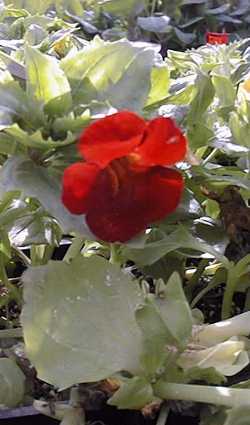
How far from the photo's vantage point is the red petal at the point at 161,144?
552 millimetres

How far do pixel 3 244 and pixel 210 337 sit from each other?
207 mm

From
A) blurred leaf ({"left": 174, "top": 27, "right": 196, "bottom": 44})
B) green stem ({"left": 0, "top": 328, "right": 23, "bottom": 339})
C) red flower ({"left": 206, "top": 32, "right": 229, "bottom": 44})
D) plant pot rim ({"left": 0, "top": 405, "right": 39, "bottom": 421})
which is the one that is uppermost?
green stem ({"left": 0, "top": 328, "right": 23, "bottom": 339})

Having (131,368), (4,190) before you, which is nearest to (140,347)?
(131,368)

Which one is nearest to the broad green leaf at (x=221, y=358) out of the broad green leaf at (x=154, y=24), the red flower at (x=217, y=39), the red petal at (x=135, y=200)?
the red petal at (x=135, y=200)

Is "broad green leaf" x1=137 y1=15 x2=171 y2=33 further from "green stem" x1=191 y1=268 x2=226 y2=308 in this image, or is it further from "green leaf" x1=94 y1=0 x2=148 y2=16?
"green stem" x1=191 y1=268 x2=226 y2=308

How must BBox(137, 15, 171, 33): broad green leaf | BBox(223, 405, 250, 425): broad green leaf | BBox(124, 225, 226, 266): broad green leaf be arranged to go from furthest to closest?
BBox(137, 15, 171, 33): broad green leaf → BBox(124, 225, 226, 266): broad green leaf → BBox(223, 405, 250, 425): broad green leaf

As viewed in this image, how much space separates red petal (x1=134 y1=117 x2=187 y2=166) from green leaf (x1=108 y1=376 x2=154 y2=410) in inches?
6.0

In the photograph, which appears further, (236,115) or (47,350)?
(236,115)

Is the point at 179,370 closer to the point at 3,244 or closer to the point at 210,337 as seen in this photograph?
the point at 210,337

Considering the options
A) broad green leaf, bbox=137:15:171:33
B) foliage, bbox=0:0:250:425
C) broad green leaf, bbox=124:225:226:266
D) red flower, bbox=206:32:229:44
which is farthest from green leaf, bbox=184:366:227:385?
broad green leaf, bbox=137:15:171:33

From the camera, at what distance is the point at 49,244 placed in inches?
28.1

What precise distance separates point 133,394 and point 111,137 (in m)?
0.18

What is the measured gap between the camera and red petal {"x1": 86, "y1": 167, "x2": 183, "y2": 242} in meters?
0.57

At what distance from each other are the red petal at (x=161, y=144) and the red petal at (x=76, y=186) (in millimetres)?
40
